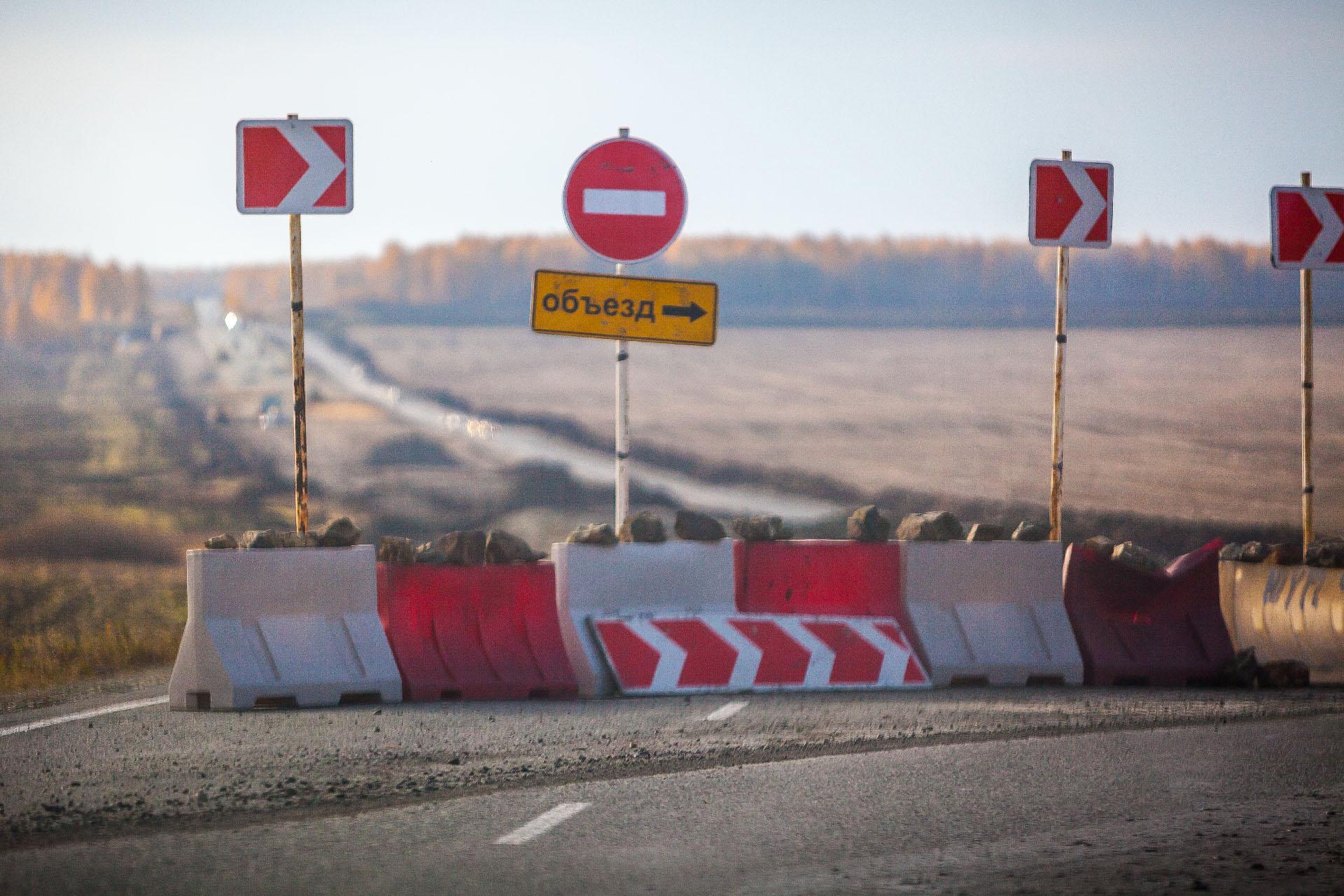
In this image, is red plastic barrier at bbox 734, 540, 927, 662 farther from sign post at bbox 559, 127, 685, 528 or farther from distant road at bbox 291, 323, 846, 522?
distant road at bbox 291, 323, 846, 522

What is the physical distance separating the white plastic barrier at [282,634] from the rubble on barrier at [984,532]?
3.84 m

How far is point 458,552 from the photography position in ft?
32.4

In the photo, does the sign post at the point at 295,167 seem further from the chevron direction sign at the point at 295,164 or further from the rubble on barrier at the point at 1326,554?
the rubble on barrier at the point at 1326,554

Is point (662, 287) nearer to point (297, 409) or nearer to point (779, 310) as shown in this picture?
point (297, 409)

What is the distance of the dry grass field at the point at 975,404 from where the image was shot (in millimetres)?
35938

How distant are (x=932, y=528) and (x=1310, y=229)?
5258 millimetres

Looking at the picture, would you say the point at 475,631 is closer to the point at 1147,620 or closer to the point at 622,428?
the point at 622,428

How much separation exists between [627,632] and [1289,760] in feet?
12.9

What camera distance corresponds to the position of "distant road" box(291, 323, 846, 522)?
34.6m

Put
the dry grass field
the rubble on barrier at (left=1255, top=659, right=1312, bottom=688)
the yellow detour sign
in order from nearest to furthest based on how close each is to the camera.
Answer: the rubble on barrier at (left=1255, top=659, right=1312, bottom=688), the yellow detour sign, the dry grass field

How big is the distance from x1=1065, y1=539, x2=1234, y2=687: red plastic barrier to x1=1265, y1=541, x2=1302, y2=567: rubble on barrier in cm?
103

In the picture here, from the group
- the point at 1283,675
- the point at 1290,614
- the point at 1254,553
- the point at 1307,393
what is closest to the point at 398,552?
the point at 1283,675

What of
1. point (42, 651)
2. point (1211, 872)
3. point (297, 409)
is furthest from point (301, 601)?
point (1211, 872)

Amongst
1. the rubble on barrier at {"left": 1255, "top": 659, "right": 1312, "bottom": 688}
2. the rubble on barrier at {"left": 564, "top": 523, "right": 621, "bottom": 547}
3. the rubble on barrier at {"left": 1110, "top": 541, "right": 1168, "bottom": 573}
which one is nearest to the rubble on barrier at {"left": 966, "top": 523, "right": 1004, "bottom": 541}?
the rubble on barrier at {"left": 1110, "top": 541, "right": 1168, "bottom": 573}
